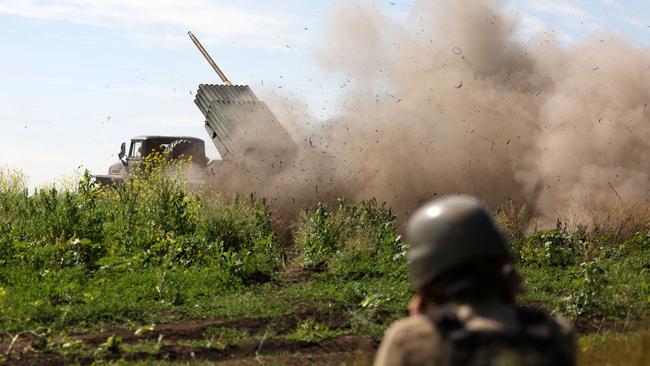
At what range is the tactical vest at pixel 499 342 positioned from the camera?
97.0 inches

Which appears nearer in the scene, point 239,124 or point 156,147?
point 239,124

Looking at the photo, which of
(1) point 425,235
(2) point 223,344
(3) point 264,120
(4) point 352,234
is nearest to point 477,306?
(1) point 425,235

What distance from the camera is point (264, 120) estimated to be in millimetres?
24875

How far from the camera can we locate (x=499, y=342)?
2484 mm

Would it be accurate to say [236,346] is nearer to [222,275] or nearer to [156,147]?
[222,275]

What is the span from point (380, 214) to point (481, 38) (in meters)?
8.54

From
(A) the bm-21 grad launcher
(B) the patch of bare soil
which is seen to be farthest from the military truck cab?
(B) the patch of bare soil

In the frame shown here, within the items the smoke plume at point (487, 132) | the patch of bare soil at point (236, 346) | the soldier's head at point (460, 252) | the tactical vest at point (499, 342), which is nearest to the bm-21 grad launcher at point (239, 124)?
the smoke plume at point (487, 132)

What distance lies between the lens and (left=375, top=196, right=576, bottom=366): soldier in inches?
98.7

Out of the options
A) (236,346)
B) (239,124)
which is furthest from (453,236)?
(239,124)

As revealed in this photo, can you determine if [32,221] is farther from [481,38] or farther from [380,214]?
[481,38]

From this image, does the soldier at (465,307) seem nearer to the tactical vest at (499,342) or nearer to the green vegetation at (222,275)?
the tactical vest at (499,342)

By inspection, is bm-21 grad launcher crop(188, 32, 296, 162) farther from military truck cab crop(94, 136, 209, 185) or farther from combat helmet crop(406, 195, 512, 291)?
combat helmet crop(406, 195, 512, 291)

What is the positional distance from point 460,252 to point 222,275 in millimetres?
11706
